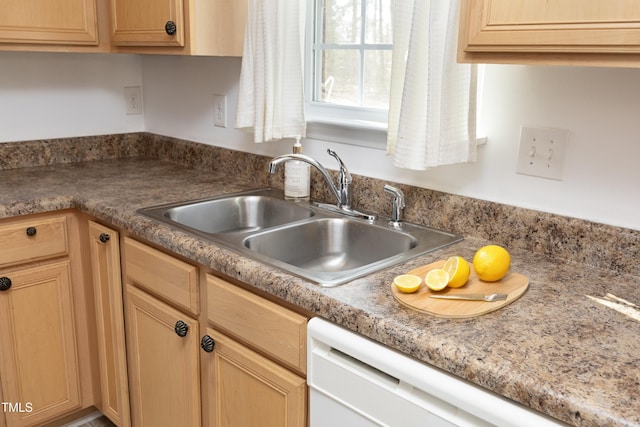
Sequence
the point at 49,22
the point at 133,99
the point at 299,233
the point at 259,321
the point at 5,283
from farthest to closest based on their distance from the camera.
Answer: the point at 133,99
the point at 49,22
the point at 5,283
the point at 299,233
the point at 259,321

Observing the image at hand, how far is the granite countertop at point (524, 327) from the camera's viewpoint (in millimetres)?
843

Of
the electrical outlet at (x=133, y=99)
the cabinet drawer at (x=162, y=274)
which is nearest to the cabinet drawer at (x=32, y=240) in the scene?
the cabinet drawer at (x=162, y=274)

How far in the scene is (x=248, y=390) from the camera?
1369 mm

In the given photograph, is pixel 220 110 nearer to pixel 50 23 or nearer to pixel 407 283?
pixel 50 23

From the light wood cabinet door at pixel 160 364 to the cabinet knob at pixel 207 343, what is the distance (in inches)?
2.4

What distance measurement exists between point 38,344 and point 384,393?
1364 mm

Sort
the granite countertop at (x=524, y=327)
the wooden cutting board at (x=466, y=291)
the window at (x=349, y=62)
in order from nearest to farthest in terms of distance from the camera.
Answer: the granite countertop at (x=524, y=327), the wooden cutting board at (x=466, y=291), the window at (x=349, y=62)

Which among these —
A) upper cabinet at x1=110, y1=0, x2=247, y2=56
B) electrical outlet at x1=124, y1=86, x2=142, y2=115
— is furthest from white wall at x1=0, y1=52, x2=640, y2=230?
upper cabinet at x1=110, y1=0, x2=247, y2=56

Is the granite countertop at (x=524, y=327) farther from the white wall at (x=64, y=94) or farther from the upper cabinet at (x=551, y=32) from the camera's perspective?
the white wall at (x=64, y=94)

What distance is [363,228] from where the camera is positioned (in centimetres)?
164

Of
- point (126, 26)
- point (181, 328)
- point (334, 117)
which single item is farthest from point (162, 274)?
point (126, 26)

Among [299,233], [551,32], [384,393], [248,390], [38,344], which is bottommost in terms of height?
[38,344]

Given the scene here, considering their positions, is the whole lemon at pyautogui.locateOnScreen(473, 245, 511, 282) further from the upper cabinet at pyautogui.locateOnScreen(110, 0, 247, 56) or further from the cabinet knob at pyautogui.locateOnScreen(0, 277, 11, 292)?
the cabinet knob at pyautogui.locateOnScreen(0, 277, 11, 292)

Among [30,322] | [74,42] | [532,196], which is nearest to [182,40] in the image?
[74,42]
